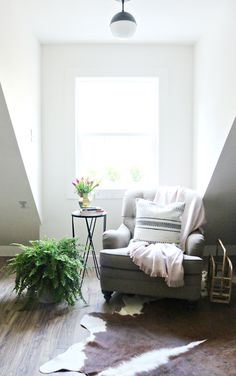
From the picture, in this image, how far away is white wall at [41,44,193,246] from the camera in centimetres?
392

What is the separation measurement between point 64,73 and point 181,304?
2607mm

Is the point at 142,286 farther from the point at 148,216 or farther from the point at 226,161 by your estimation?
the point at 226,161

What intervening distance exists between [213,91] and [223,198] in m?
1.04

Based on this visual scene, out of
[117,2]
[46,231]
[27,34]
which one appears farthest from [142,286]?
[27,34]

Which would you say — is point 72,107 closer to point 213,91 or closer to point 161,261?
point 213,91

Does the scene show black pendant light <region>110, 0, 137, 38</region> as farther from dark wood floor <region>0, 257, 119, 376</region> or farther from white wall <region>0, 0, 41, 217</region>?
dark wood floor <region>0, 257, 119, 376</region>

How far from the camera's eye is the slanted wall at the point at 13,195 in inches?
116

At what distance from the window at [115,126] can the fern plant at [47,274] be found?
4.66 feet

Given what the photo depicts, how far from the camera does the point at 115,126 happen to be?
4.08m

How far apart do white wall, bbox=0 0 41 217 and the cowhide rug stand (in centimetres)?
160

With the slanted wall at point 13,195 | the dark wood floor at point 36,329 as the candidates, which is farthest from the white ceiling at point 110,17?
the dark wood floor at point 36,329

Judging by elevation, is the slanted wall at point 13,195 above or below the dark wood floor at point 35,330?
above

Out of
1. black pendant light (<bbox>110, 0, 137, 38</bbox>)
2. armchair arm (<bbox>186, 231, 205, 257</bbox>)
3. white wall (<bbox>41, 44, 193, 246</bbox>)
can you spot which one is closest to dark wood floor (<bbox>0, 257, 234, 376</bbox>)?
armchair arm (<bbox>186, 231, 205, 257</bbox>)

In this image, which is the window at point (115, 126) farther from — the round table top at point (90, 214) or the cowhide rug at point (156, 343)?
the cowhide rug at point (156, 343)
